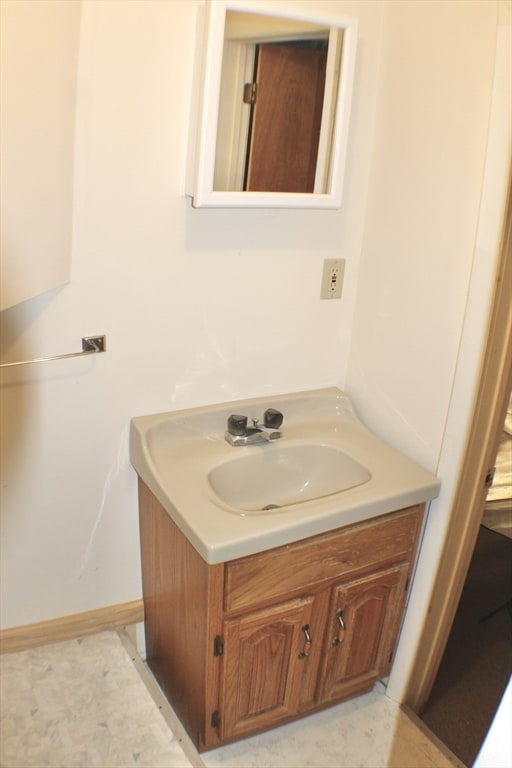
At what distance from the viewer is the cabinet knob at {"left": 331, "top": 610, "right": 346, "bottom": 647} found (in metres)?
1.80

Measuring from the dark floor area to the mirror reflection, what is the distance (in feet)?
4.98

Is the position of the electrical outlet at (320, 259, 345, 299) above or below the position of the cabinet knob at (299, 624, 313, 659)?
above

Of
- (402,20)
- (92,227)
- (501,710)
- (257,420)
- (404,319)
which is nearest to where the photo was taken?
(501,710)

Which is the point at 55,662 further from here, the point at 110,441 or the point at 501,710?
the point at 501,710

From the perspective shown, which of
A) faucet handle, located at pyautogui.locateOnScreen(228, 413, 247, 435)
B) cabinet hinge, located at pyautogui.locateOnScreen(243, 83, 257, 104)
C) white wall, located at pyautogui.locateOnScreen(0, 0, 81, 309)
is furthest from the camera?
faucet handle, located at pyautogui.locateOnScreen(228, 413, 247, 435)

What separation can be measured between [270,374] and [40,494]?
713 mm

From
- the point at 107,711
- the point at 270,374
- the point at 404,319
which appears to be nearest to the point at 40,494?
the point at 107,711

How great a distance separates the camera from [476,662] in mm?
2268

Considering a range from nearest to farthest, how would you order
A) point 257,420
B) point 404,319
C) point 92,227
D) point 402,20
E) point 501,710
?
Answer: point 501,710, point 92,227, point 402,20, point 404,319, point 257,420

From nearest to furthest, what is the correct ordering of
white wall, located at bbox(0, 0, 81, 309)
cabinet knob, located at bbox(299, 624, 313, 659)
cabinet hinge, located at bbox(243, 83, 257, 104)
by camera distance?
white wall, located at bbox(0, 0, 81, 309) < cabinet hinge, located at bbox(243, 83, 257, 104) < cabinet knob, located at bbox(299, 624, 313, 659)

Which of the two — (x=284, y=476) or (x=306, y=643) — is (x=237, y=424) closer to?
(x=284, y=476)

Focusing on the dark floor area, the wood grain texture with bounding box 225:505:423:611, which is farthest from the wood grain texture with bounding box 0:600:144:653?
the dark floor area

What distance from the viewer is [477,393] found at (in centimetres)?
168

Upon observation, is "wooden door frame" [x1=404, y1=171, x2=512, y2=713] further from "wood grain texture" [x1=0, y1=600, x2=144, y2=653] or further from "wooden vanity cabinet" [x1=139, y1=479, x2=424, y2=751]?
"wood grain texture" [x1=0, y1=600, x2=144, y2=653]
